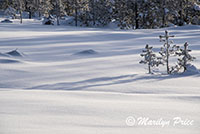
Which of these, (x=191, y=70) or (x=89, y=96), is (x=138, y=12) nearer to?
(x=191, y=70)


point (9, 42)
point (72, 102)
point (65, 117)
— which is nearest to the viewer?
point (65, 117)

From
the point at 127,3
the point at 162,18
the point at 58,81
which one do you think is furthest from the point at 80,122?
the point at 162,18

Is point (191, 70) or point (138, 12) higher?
point (138, 12)

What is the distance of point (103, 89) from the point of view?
5664mm

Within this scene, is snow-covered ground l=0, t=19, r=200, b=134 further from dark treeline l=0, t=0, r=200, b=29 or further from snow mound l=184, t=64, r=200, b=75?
dark treeline l=0, t=0, r=200, b=29

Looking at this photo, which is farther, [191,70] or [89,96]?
[191,70]

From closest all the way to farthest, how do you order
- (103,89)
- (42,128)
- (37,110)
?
(42,128) → (37,110) → (103,89)

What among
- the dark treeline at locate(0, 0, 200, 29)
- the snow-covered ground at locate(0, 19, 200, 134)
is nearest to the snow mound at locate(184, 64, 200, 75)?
the snow-covered ground at locate(0, 19, 200, 134)

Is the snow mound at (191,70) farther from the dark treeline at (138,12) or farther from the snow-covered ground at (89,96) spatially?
the dark treeline at (138,12)

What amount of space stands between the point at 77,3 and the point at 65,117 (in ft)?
128

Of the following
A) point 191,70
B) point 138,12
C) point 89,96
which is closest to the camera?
point 89,96

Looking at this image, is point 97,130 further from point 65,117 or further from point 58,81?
point 58,81

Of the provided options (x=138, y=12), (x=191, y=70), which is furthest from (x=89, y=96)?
(x=138, y=12)

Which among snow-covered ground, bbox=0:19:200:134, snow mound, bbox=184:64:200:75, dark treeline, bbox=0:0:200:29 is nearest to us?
snow-covered ground, bbox=0:19:200:134
